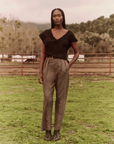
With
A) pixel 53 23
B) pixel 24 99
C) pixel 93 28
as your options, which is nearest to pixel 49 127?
pixel 53 23

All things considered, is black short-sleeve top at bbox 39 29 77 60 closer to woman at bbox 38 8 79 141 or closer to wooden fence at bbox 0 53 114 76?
woman at bbox 38 8 79 141

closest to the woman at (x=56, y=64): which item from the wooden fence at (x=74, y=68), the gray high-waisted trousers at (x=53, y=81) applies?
the gray high-waisted trousers at (x=53, y=81)

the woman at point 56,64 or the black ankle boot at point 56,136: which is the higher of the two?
the woman at point 56,64

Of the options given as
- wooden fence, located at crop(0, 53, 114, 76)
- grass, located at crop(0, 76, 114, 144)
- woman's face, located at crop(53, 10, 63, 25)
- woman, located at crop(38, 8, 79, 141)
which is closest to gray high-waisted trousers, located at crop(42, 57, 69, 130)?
woman, located at crop(38, 8, 79, 141)

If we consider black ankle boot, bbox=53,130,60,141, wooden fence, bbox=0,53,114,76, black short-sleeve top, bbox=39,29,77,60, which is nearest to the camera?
black short-sleeve top, bbox=39,29,77,60

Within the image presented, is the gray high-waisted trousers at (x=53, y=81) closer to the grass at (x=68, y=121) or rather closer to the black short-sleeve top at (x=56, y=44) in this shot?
the black short-sleeve top at (x=56, y=44)

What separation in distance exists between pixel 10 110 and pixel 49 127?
6.76ft

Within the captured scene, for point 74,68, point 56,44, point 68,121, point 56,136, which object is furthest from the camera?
point 74,68

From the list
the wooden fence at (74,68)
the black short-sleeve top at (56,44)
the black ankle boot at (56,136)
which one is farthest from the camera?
the wooden fence at (74,68)

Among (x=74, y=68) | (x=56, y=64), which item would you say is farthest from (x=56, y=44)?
(x=74, y=68)

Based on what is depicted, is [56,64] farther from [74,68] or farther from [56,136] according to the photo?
[74,68]

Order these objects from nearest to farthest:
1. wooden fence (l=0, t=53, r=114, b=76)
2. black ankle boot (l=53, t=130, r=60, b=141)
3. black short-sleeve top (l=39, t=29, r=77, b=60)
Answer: black short-sleeve top (l=39, t=29, r=77, b=60) < black ankle boot (l=53, t=130, r=60, b=141) < wooden fence (l=0, t=53, r=114, b=76)

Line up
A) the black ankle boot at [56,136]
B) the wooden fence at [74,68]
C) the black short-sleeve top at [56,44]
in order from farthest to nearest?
the wooden fence at [74,68] → the black ankle boot at [56,136] → the black short-sleeve top at [56,44]

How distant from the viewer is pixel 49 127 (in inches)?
A: 120
